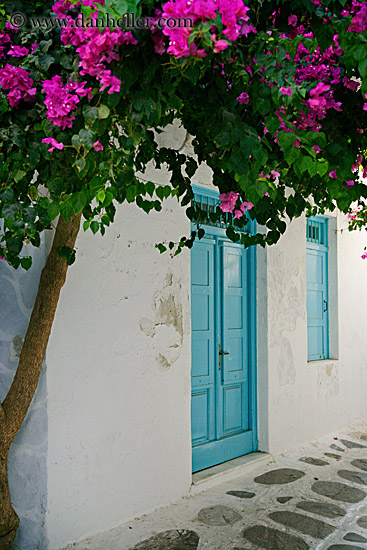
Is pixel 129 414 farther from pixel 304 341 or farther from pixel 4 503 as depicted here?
pixel 304 341

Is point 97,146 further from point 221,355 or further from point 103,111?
point 221,355

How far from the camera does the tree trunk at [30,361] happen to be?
2.76 m

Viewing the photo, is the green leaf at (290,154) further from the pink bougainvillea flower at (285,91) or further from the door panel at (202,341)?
the door panel at (202,341)

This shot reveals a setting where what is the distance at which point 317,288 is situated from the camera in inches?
250

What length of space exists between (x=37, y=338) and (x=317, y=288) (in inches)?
165

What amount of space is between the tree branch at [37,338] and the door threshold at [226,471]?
5.78 feet

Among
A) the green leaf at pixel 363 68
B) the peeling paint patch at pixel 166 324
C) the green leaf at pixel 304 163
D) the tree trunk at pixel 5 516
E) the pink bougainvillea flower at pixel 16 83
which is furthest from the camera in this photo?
the peeling paint patch at pixel 166 324

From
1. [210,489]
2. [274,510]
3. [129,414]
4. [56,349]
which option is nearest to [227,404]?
[210,489]

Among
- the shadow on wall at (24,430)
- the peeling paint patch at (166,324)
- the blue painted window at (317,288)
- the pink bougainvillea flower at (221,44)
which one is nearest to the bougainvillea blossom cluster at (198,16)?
the pink bougainvillea flower at (221,44)

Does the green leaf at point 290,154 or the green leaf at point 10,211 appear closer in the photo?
the green leaf at point 290,154

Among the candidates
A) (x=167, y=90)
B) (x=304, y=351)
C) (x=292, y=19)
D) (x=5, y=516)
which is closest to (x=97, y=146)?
(x=167, y=90)

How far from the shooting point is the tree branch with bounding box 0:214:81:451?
2.81 m

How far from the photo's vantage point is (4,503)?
2.74 metres

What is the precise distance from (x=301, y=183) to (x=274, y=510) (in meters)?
2.40
